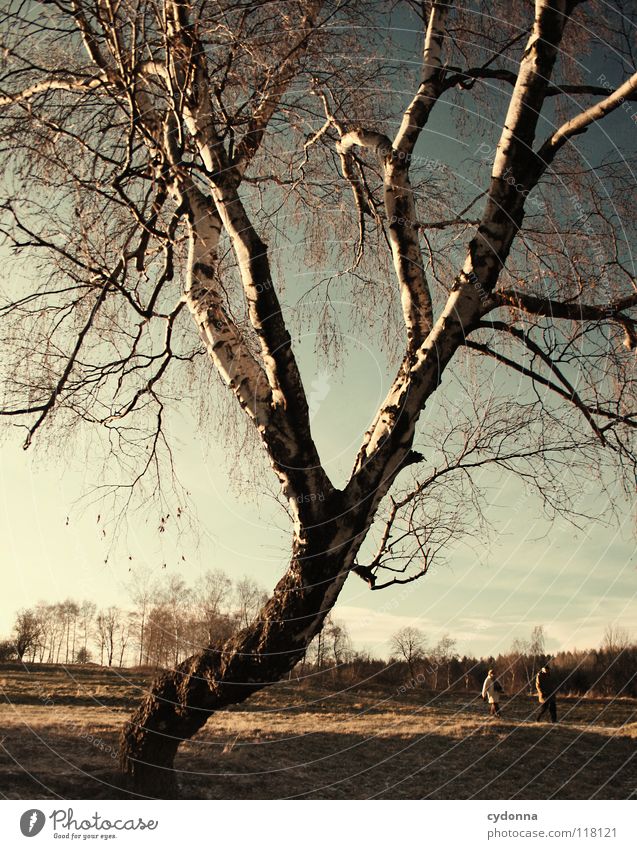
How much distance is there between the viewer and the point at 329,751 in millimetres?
8602

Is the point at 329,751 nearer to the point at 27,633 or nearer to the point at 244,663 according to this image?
the point at 244,663

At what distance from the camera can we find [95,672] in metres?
17.2

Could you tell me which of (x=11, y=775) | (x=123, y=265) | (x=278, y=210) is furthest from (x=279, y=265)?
(x=11, y=775)

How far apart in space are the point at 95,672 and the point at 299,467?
46.9ft

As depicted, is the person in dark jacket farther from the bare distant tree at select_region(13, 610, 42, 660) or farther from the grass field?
the bare distant tree at select_region(13, 610, 42, 660)

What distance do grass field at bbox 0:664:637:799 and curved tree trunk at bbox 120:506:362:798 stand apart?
39 centimetres

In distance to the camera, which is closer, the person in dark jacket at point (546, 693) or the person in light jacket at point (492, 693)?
the person in dark jacket at point (546, 693)

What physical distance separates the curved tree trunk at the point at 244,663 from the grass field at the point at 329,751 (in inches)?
15.3

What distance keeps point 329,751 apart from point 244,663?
148 inches

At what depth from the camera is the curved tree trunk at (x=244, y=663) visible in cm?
526

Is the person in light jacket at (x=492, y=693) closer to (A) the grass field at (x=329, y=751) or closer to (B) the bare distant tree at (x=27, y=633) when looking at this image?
(A) the grass field at (x=329, y=751)

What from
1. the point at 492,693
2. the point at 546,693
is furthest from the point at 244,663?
the point at 492,693

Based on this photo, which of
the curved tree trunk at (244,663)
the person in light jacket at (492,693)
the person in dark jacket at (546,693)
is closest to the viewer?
the curved tree trunk at (244,663)

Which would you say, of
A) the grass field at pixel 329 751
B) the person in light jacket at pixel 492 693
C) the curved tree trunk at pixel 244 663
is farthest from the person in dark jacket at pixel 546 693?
the curved tree trunk at pixel 244 663
